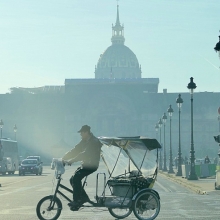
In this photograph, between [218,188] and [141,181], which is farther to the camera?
[218,188]

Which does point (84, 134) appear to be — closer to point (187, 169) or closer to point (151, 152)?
point (151, 152)

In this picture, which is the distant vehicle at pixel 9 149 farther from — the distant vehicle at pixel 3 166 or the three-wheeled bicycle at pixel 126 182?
the three-wheeled bicycle at pixel 126 182

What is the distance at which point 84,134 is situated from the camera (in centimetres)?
1759

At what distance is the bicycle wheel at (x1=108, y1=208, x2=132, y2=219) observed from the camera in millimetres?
18523

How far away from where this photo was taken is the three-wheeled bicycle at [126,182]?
1759 centimetres

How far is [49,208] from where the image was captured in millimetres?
17469

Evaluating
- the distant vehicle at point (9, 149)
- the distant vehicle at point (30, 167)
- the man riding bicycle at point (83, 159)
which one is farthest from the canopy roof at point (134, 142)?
the distant vehicle at point (9, 149)

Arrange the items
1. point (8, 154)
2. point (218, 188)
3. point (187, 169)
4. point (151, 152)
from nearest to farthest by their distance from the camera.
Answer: point (151, 152) → point (218, 188) → point (187, 169) → point (8, 154)

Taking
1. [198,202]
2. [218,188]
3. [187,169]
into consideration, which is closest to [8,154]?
[187,169]

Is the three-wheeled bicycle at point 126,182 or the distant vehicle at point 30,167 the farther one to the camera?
the distant vehicle at point 30,167

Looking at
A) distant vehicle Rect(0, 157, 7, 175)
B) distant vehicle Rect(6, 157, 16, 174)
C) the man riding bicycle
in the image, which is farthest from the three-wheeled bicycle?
distant vehicle Rect(6, 157, 16, 174)

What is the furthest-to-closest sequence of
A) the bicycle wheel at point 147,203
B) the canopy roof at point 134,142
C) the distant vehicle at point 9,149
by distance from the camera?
the distant vehicle at point 9,149 < the canopy roof at point 134,142 < the bicycle wheel at point 147,203

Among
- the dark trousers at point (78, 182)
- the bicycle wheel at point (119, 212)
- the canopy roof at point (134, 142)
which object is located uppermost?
the canopy roof at point (134, 142)

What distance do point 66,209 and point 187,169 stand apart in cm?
3100
